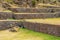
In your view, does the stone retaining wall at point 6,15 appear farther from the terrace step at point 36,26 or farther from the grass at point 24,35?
the grass at point 24,35

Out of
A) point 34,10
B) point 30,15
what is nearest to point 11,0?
point 34,10

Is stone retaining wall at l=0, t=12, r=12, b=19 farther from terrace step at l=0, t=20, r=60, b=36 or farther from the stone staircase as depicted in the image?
terrace step at l=0, t=20, r=60, b=36

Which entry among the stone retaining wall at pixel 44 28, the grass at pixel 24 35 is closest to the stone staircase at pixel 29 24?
the stone retaining wall at pixel 44 28

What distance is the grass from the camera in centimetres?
949

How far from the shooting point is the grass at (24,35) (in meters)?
9.49

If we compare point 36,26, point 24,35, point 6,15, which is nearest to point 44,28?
point 36,26

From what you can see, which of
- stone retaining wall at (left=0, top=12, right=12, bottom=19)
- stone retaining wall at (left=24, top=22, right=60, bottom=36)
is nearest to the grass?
stone retaining wall at (left=24, top=22, right=60, bottom=36)

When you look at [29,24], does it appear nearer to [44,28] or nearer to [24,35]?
[44,28]

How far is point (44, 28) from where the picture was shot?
10508mm

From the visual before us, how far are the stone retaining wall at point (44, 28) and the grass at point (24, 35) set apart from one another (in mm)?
294

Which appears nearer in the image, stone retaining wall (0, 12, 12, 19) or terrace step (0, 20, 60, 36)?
terrace step (0, 20, 60, 36)

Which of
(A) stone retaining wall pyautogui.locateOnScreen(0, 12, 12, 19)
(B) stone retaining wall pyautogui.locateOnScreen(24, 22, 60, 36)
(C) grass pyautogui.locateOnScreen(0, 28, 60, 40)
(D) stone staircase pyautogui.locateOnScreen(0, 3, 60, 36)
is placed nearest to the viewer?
(C) grass pyautogui.locateOnScreen(0, 28, 60, 40)

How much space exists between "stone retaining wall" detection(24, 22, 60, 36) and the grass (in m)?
0.29

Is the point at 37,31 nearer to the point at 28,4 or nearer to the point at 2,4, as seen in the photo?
the point at 2,4
